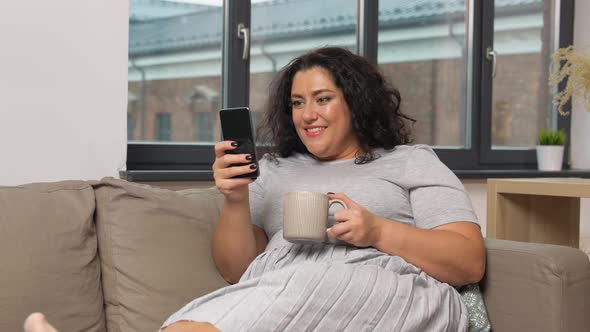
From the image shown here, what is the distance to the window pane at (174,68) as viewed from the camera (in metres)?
2.66

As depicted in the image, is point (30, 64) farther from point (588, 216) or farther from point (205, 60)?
point (588, 216)

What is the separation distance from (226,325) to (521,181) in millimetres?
1527

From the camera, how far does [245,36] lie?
272cm

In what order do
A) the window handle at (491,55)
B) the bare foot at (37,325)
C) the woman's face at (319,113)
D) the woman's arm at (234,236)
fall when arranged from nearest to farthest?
1. the bare foot at (37,325)
2. the woman's arm at (234,236)
3. the woman's face at (319,113)
4. the window handle at (491,55)

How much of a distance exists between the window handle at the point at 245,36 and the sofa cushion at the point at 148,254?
1.09m

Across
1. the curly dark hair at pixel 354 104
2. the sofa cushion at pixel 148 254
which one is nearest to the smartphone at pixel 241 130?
the sofa cushion at pixel 148 254

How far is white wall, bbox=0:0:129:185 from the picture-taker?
1.96 metres

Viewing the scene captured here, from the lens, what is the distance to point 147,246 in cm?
165

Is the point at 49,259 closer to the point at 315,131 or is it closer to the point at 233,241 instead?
the point at 233,241

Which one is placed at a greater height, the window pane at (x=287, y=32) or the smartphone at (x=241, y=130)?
the window pane at (x=287, y=32)

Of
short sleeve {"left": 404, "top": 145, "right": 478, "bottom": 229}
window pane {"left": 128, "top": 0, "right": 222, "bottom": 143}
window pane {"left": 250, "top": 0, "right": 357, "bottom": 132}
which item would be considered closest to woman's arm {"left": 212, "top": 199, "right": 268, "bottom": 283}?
short sleeve {"left": 404, "top": 145, "right": 478, "bottom": 229}

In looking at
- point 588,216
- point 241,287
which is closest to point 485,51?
point 588,216

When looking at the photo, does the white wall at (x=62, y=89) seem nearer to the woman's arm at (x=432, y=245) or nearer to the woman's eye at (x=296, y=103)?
the woman's eye at (x=296, y=103)

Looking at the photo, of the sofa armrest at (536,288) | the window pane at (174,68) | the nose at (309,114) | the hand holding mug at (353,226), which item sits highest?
the window pane at (174,68)
